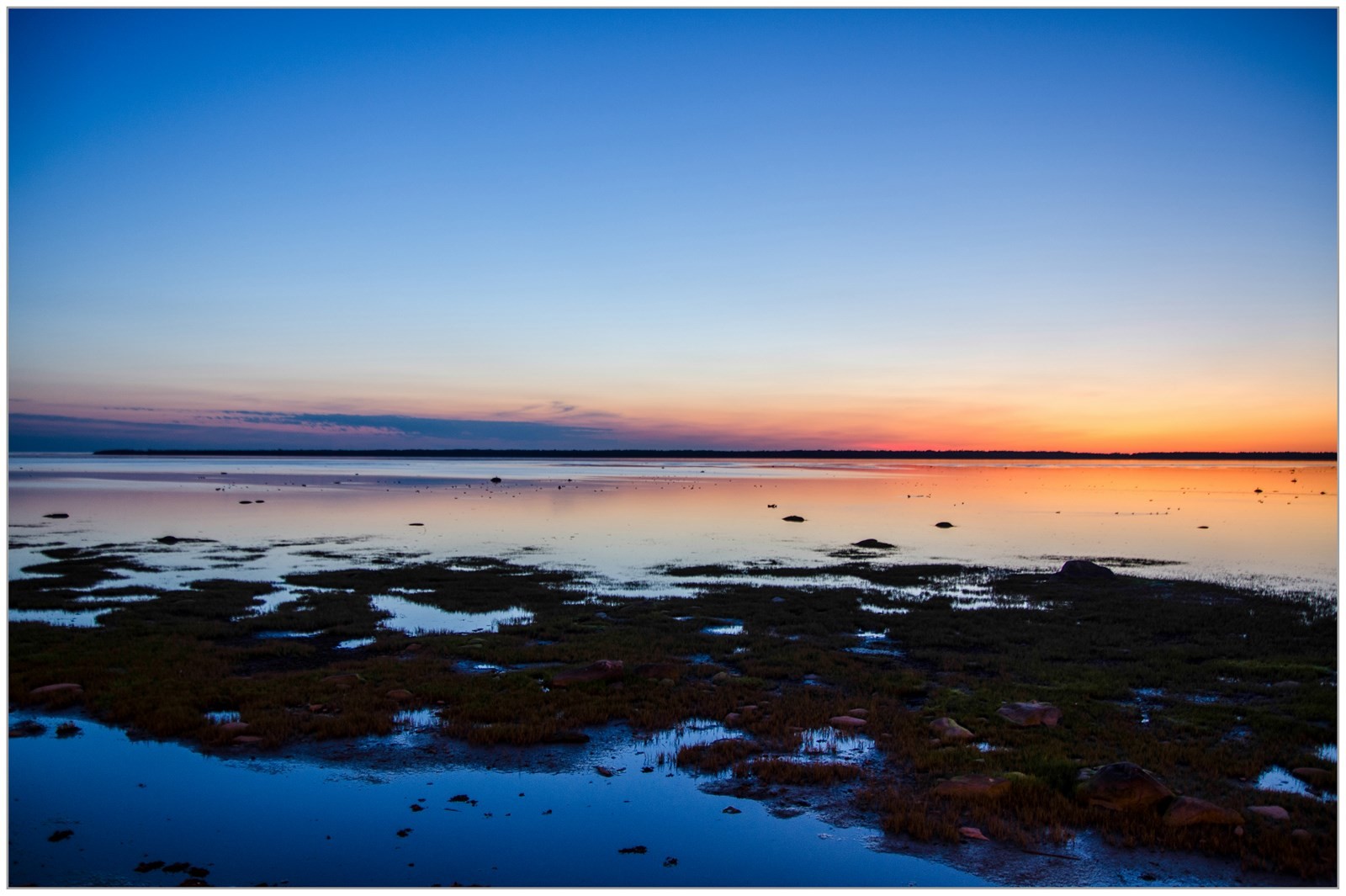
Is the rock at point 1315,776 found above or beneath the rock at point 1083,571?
above

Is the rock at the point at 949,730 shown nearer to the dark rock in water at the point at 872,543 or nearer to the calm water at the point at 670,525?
the calm water at the point at 670,525

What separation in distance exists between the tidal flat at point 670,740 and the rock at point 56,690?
1.8 inches

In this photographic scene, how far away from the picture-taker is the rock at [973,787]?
1056cm

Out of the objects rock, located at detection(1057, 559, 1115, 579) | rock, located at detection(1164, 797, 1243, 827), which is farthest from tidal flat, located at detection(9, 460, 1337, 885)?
rock, located at detection(1057, 559, 1115, 579)

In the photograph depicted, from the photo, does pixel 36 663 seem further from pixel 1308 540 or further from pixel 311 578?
pixel 1308 540

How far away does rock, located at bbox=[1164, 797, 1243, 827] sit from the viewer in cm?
961

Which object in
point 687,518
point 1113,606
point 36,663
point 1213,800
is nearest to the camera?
point 1213,800

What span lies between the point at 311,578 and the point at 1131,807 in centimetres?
2595

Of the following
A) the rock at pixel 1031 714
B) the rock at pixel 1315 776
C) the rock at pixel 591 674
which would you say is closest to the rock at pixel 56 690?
the rock at pixel 591 674

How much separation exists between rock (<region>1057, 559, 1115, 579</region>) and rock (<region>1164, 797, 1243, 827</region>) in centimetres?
2210

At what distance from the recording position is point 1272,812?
9.81 metres

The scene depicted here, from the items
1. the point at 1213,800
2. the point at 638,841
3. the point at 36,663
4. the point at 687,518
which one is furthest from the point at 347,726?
the point at 687,518

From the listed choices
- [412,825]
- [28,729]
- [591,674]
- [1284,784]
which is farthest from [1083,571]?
[28,729]

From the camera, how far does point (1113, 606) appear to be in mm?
24438
